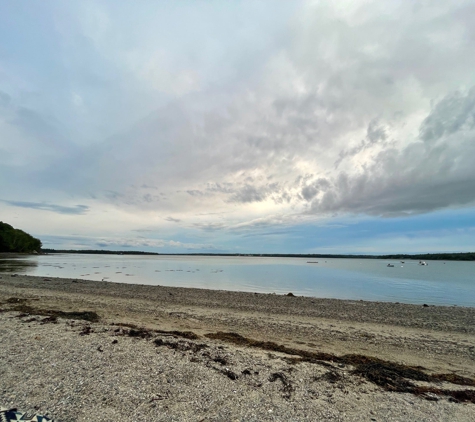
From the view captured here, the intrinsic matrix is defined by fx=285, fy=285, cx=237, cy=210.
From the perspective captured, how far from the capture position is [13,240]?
102m

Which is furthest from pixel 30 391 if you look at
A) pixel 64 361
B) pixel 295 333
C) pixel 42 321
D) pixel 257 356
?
pixel 295 333

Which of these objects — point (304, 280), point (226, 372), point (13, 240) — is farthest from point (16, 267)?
point (13, 240)

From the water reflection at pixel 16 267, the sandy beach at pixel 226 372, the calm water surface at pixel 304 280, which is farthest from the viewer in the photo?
the water reflection at pixel 16 267

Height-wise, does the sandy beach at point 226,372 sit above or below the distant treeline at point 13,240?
below

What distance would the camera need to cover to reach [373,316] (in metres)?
14.3

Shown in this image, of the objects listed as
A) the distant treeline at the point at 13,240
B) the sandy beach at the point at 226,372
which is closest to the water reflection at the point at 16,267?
the sandy beach at the point at 226,372

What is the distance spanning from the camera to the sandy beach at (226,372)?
13.7ft

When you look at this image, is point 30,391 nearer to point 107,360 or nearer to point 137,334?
point 107,360

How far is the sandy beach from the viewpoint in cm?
418

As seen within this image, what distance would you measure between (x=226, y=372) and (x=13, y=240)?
125 metres

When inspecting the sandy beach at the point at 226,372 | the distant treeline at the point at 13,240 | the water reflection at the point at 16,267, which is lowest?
the water reflection at the point at 16,267

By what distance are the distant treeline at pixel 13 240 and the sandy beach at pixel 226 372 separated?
112 metres

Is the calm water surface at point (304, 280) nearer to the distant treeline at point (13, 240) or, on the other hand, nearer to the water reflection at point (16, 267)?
the water reflection at point (16, 267)

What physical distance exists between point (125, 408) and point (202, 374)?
5.10 ft
